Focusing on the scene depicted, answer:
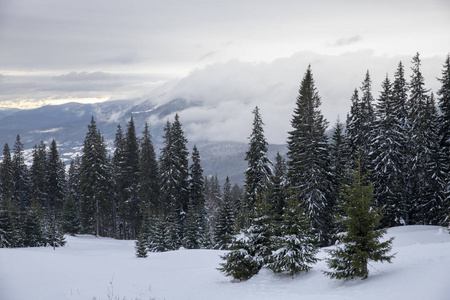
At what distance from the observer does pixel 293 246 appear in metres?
15.4

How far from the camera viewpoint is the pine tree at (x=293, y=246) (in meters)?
15.1

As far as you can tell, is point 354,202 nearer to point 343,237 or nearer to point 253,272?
point 343,237

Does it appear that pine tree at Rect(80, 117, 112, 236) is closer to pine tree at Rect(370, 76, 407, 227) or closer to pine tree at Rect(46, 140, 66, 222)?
pine tree at Rect(46, 140, 66, 222)

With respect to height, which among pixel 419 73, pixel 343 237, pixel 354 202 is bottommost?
pixel 343 237

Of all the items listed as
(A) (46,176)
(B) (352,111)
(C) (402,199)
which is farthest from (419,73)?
(A) (46,176)

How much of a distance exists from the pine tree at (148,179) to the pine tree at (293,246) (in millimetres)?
31278

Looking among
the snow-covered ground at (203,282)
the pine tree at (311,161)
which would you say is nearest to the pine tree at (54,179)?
the snow-covered ground at (203,282)

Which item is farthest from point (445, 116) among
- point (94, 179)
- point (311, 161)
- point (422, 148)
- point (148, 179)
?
point (94, 179)

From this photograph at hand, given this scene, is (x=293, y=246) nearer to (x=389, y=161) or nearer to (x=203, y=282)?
(x=203, y=282)

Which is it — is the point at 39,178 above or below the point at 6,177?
below

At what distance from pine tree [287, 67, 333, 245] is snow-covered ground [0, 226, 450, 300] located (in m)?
13.1

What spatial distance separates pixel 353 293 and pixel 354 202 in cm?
333

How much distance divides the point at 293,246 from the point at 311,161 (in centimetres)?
1550

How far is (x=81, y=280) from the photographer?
1581 centimetres
